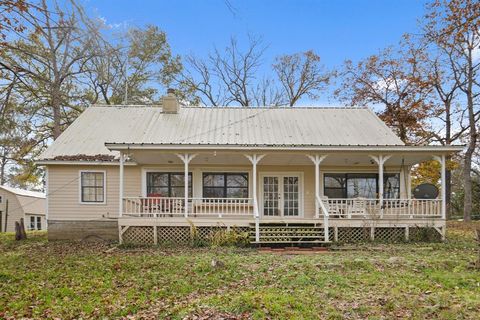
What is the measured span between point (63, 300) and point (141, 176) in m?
9.54

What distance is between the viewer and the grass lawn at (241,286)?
6.03m

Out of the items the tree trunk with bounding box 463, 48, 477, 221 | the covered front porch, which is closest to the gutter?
the covered front porch

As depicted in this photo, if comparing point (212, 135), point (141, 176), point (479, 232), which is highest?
point (212, 135)

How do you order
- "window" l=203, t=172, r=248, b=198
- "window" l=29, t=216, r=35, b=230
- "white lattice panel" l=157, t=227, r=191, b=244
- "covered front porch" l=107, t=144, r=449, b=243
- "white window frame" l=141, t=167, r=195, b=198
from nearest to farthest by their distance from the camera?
1. "covered front porch" l=107, t=144, r=449, b=243
2. "white lattice panel" l=157, t=227, r=191, b=244
3. "white window frame" l=141, t=167, r=195, b=198
4. "window" l=203, t=172, r=248, b=198
5. "window" l=29, t=216, r=35, b=230

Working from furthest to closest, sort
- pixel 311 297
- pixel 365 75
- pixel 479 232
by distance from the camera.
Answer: pixel 365 75
pixel 479 232
pixel 311 297

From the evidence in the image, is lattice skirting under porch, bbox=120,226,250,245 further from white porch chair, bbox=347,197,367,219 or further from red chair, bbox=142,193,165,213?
white porch chair, bbox=347,197,367,219

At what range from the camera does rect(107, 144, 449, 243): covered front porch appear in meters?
13.9

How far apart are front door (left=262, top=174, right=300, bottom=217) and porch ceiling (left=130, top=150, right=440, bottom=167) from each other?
2.25ft

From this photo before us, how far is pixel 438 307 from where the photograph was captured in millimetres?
6043

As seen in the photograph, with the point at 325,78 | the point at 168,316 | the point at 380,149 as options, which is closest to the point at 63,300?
the point at 168,316

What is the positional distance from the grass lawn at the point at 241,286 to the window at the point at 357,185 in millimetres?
5245

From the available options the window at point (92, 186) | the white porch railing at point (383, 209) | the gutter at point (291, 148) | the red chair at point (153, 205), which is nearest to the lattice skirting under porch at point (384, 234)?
the white porch railing at point (383, 209)

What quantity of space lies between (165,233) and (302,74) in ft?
73.3

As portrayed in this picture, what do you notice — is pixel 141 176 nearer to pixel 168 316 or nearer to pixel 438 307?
pixel 168 316
